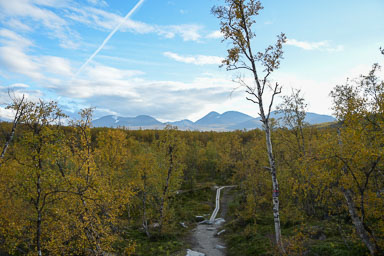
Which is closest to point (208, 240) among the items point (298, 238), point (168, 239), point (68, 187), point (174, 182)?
point (168, 239)

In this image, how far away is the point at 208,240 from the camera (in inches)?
1060

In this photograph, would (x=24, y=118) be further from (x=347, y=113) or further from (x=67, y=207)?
(x=347, y=113)

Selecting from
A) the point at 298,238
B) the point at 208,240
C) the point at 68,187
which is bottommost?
the point at 208,240

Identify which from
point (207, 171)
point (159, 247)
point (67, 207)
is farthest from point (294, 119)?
point (207, 171)

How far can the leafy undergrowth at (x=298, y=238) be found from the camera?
1439 cm

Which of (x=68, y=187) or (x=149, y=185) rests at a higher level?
(x=68, y=187)

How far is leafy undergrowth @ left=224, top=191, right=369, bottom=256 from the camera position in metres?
14.4

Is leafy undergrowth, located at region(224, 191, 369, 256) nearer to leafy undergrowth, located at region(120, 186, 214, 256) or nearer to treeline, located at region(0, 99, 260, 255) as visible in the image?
leafy undergrowth, located at region(120, 186, 214, 256)

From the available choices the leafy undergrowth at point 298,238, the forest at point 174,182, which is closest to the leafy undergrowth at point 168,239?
the forest at point 174,182

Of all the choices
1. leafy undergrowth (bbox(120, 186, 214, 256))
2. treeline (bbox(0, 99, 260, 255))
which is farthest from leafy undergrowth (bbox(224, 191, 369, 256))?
treeline (bbox(0, 99, 260, 255))

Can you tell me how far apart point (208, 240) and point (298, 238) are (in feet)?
50.3

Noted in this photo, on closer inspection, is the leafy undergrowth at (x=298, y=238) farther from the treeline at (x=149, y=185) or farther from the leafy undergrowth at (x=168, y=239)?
the leafy undergrowth at (x=168, y=239)

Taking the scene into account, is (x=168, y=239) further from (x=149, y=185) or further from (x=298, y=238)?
(x=298, y=238)

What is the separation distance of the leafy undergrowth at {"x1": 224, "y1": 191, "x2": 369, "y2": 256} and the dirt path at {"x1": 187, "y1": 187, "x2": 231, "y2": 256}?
3.59 feet
